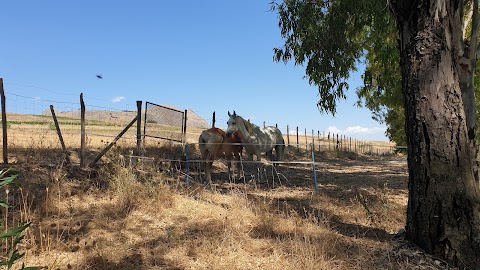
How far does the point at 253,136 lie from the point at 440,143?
7231mm

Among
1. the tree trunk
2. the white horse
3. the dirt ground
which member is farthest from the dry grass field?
the white horse

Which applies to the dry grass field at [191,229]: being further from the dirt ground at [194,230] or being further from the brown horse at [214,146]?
the brown horse at [214,146]

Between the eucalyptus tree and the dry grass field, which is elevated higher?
the eucalyptus tree

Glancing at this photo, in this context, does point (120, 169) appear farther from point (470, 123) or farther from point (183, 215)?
point (470, 123)

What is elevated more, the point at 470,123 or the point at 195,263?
the point at 470,123

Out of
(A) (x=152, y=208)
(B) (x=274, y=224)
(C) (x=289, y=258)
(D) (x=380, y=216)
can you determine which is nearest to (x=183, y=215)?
(A) (x=152, y=208)

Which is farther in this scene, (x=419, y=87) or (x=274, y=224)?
(x=274, y=224)

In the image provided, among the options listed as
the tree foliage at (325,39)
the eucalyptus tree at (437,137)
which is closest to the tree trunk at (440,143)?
the eucalyptus tree at (437,137)

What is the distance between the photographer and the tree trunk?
13.3 feet

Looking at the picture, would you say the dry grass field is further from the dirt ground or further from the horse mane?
the horse mane

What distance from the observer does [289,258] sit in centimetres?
402

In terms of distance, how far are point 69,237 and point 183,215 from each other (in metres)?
1.64

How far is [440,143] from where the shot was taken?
4086mm

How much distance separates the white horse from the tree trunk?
20.2 feet
